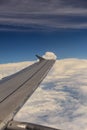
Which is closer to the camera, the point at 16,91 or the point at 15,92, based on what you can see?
the point at 15,92

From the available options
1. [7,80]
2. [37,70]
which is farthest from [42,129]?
[37,70]

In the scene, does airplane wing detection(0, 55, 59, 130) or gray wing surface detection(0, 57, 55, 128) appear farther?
gray wing surface detection(0, 57, 55, 128)

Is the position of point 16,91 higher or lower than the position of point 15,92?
higher

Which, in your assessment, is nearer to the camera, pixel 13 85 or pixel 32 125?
pixel 32 125

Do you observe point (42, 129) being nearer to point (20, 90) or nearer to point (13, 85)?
point (20, 90)

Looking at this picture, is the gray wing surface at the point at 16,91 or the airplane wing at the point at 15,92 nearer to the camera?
the airplane wing at the point at 15,92
